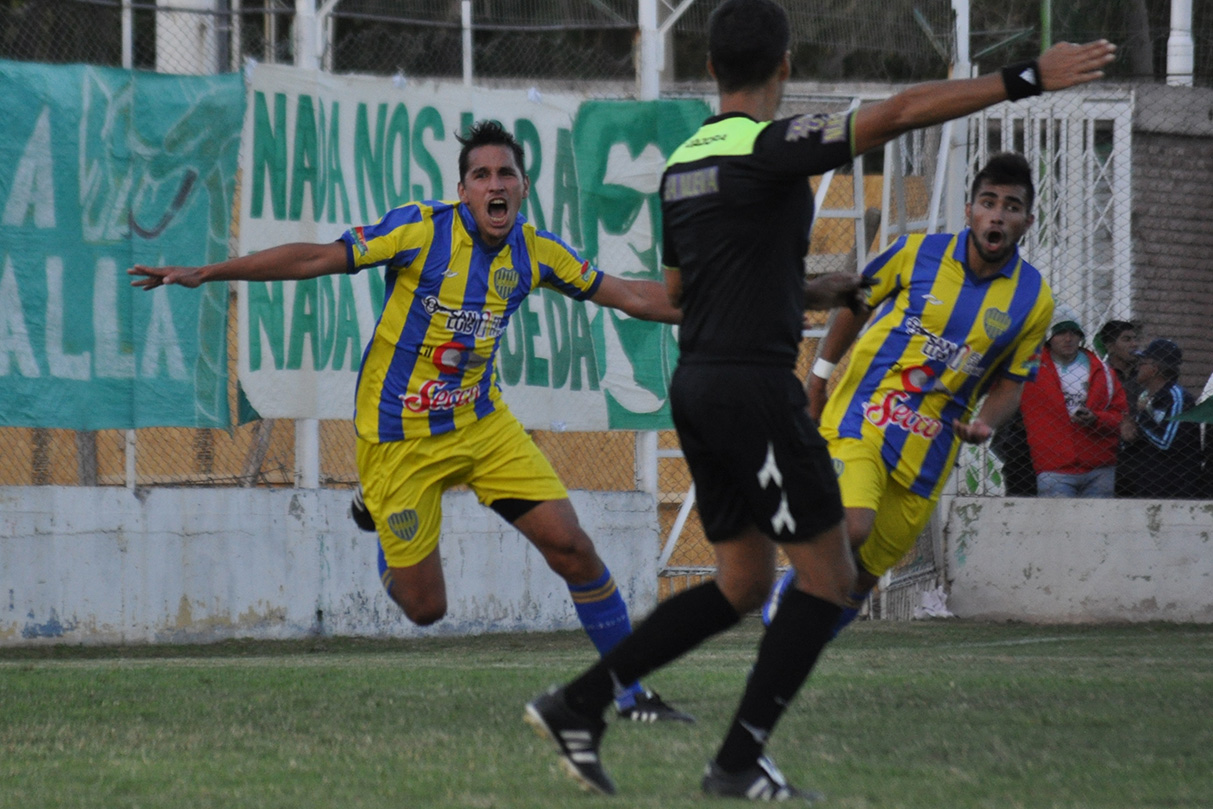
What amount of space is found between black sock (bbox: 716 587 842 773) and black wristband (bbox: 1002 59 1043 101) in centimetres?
143

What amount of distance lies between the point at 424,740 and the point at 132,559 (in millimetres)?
6085

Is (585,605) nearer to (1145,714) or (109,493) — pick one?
(1145,714)

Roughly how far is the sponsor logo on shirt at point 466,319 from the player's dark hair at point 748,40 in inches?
108

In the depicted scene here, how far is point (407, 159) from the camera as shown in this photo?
12.3 m

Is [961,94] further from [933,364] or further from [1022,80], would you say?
[933,364]

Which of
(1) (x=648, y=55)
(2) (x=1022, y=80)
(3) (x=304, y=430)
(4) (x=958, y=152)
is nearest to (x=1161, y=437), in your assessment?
(4) (x=958, y=152)

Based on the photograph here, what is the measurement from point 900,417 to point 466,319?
1.85 metres

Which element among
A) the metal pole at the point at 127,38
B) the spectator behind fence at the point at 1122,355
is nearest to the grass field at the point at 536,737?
the spectator behind fence at the point at 1122,355

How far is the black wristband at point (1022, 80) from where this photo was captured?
4.34 m

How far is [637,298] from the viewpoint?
707 cm

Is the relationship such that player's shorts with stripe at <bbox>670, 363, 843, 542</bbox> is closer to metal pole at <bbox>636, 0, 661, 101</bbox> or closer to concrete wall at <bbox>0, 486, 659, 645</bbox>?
concrete wall at <bbox>0, 486, 659, 645</bbox>

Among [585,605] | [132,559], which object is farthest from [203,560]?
[585,605]

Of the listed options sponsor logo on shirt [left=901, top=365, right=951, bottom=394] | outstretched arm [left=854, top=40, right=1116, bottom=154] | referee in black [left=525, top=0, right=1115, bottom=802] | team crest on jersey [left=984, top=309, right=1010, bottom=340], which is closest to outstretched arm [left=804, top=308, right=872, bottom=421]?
sponsor logo on shirt [left=901, top=365, right=951, bottom=394]

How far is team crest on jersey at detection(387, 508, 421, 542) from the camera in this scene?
7.40 metres
